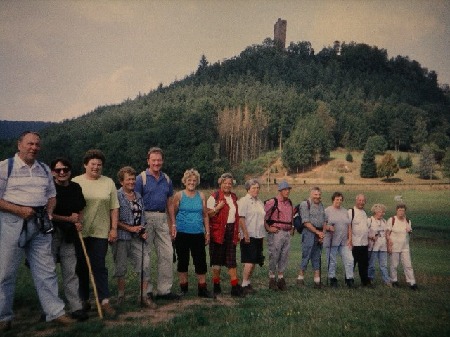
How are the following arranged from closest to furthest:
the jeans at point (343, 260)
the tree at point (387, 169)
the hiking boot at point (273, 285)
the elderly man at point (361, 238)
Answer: the hiking boot at point (273, 285) < the jeans at point (343, 260) < the elderly man at point (361, 238) < the tree at point (387, 169)

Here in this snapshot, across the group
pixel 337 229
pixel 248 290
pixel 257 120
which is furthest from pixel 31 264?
pixel 257 120

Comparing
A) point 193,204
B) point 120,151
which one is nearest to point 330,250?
point 193,204

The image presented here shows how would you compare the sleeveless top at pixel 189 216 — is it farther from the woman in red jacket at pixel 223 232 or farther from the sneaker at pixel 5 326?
the sneaker at pixel 5 326

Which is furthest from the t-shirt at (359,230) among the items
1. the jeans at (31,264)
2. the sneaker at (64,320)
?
the jeans at (31,264)

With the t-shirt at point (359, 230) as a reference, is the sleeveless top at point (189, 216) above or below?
above

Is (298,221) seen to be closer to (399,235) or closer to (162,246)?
(399,235)

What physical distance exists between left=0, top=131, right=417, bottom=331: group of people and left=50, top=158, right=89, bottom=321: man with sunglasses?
0.02 meters

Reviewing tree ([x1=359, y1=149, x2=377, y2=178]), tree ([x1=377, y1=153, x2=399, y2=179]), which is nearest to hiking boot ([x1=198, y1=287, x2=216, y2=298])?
tree ([x1=377, y1=153, x2=399, y2=179])

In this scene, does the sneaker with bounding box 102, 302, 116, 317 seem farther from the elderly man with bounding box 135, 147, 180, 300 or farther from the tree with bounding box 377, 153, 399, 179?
the tree with bounding box 377, 153, 399, 179

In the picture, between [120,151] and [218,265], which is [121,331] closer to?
[218,265]

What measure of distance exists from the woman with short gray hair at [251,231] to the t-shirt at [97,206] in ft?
9.62

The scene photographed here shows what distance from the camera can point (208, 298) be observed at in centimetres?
794

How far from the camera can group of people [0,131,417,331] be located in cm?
602

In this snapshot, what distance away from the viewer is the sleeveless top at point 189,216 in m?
8.03
